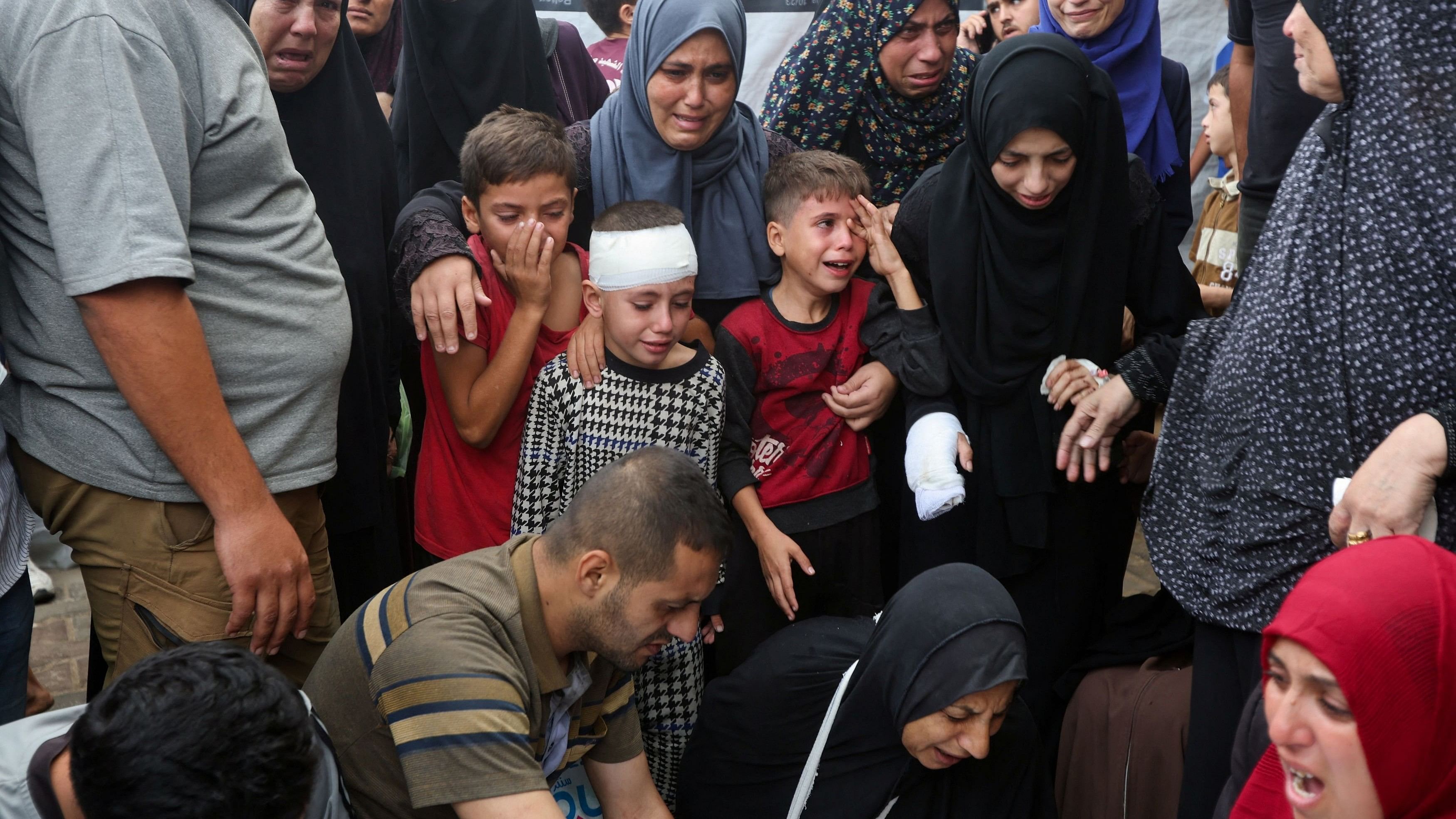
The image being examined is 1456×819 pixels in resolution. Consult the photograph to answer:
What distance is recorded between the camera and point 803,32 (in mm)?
4430

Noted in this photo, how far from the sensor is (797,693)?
2.38 m

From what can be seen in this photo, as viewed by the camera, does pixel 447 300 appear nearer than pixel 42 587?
Yes

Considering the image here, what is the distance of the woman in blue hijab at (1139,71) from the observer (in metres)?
3.46

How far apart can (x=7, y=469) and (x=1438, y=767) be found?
2.09 metres

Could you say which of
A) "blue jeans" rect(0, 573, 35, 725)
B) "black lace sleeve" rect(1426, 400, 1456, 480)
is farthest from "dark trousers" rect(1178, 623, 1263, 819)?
"blue jeans" rect(0, 573, 35, 725)

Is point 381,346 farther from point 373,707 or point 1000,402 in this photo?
point 1000,402

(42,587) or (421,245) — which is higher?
(421,245)

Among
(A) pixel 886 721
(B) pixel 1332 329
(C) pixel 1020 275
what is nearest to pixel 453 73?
(C) pixel 1020 275

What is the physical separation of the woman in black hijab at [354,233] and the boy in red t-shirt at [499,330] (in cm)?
12

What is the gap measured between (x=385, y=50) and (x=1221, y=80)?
9.13ft

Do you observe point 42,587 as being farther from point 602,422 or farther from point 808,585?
point 808,585

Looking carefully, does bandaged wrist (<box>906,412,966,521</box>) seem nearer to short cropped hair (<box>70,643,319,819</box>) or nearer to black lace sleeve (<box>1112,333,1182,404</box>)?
black lace sleeve (<box>1112,333,1182,404</box>)

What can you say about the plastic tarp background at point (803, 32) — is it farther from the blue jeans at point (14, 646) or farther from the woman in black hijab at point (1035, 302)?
the blue jeans at point (14, 646)

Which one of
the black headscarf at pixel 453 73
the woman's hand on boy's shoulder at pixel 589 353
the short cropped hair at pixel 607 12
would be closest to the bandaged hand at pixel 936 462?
the woman's hand on boy's shoulder at pixel 589 353
